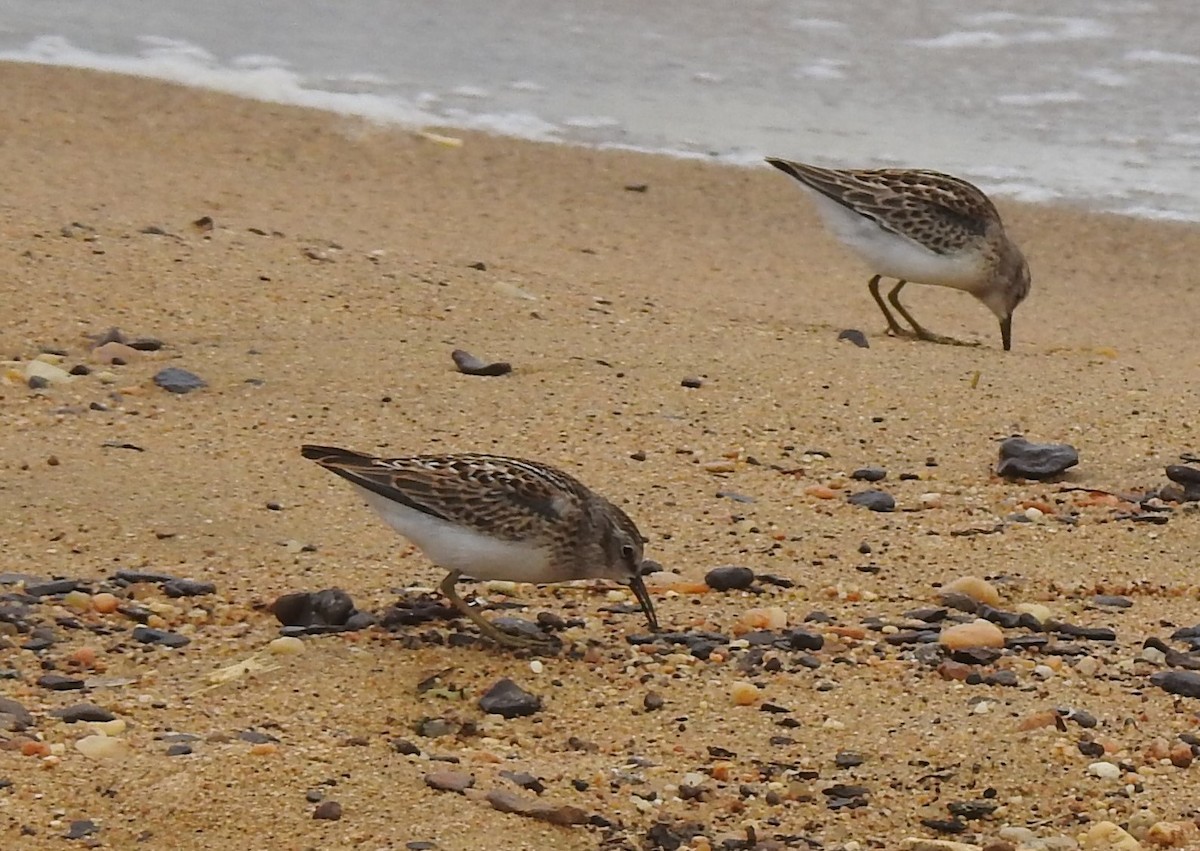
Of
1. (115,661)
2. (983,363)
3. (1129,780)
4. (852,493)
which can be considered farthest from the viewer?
(983,363)

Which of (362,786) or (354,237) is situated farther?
(354,237)

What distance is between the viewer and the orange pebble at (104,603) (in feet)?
17.7

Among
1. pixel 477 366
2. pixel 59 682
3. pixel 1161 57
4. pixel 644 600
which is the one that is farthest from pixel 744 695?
pixel 1161 57

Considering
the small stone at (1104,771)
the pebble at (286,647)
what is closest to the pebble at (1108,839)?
the small stone at (1104,771)

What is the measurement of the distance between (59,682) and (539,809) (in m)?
1.31

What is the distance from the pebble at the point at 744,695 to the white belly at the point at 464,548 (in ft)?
2.25

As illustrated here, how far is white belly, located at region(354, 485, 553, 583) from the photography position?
5.37 metres

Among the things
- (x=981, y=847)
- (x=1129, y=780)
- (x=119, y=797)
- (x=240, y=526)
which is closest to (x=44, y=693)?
(x=119, y=797)

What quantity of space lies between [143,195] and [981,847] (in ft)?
21.8

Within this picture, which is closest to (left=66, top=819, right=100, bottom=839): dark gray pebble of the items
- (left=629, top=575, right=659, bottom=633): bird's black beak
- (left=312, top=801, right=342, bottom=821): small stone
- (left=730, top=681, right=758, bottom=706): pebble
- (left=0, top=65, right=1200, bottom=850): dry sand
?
(left=0, top=65, right=1200, bottom=850): dry sand

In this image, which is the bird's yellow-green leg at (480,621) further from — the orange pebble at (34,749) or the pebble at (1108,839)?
the pebble at (1108,839)

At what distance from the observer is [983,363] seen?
8.40 meters

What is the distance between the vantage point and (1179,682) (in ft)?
16.6

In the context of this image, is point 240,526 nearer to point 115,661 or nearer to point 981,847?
point 115,661
